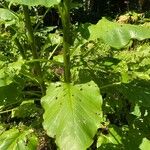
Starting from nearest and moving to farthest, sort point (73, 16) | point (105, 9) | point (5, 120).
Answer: point (5, 120) < point (73, 16) < point (105, 9)

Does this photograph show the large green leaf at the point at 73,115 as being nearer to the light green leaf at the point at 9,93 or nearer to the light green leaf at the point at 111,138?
the light green leaf at the point at 9,93

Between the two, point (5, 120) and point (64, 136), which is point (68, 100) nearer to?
point (64, 136)

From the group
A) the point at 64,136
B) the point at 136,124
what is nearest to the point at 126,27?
the point at 64,136

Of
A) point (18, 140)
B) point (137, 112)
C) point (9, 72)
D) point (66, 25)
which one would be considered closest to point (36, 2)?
point (66, 25)

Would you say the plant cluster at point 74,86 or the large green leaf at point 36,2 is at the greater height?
the large green leaf at point 36,2

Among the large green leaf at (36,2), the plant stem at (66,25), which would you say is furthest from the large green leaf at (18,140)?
the large green leaf at (36,2)

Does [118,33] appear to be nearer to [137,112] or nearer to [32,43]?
[32,43]
